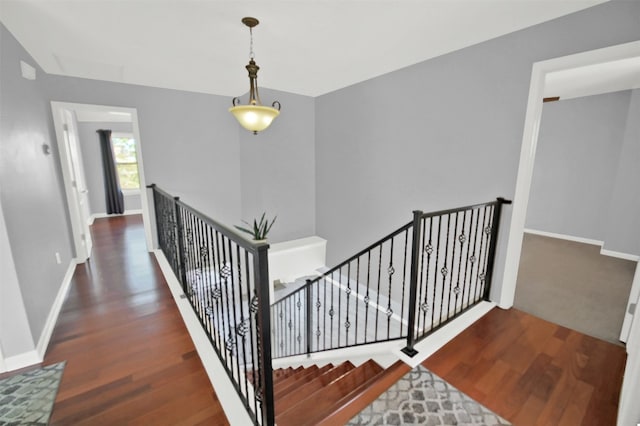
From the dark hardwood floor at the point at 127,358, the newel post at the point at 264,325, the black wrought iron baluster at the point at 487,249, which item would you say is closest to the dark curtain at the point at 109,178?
the dark hardwood floor at the point at 127,358

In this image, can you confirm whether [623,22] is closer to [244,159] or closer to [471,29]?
[471,29]

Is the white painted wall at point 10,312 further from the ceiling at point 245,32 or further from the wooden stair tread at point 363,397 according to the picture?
the wooden stair tread at point 363,397

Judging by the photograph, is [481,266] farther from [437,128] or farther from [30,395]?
[30,395]

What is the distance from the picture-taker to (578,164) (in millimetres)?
4898

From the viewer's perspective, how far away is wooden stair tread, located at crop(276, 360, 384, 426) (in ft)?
5.67

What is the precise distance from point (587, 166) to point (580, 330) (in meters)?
4.00

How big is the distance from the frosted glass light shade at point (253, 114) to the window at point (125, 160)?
6.35 m

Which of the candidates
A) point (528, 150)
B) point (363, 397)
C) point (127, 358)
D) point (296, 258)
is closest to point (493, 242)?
point (528, 150)

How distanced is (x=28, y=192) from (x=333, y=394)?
10.0 ft

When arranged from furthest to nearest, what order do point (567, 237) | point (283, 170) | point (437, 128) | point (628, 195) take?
point (283, 170), point (567, 237), point (628, 195), point (437, 128)

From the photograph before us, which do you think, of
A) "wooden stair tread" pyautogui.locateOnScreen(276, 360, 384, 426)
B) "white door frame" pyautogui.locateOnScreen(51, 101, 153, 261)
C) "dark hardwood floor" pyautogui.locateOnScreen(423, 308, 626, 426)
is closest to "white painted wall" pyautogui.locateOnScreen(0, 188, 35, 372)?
"wooden stair tread" pyautogui.locateOnScreen(276, 360, 384, 426)

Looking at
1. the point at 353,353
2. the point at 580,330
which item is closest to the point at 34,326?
the point at 353,353

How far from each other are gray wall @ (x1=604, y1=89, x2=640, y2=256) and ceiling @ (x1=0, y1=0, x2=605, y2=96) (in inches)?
126

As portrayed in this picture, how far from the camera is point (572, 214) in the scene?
16.5ft
